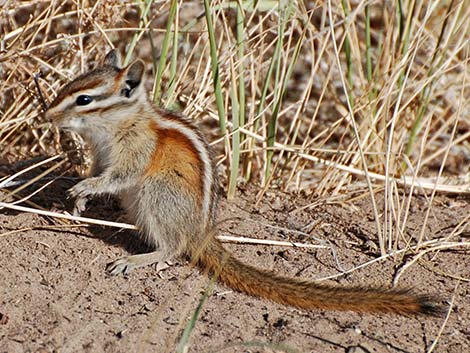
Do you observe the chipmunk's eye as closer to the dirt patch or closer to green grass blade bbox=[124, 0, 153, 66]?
the dirt patch

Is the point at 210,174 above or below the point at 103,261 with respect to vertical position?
above

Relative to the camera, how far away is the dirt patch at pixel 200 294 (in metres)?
3.47

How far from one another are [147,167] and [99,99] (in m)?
0.41

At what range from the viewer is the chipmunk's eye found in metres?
3.93

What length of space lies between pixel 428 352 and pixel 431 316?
28 cm

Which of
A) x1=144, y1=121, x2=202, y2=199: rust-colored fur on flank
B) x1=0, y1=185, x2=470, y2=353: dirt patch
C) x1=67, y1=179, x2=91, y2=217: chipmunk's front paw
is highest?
x1=144, y1=121, x2=202, y2=199: rust-colored fur on flank

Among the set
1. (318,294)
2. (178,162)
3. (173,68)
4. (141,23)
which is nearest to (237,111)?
(173,68)

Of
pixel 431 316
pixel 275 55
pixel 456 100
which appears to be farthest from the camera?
pixel 456 100

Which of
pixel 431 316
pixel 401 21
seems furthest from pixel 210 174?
pixel 401 21

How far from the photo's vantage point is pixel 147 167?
412cm

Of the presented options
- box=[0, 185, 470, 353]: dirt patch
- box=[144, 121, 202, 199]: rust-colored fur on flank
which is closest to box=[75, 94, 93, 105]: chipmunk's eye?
box=[144, 121, 202, 199]: rust-colored fur on flank

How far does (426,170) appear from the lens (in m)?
5.74

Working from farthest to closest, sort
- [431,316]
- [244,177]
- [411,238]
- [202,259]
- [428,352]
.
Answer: [244,177] → [411,238] → [202,259] → [431,316] → [428,352]

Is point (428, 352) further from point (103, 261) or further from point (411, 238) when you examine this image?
point (103, 261)
